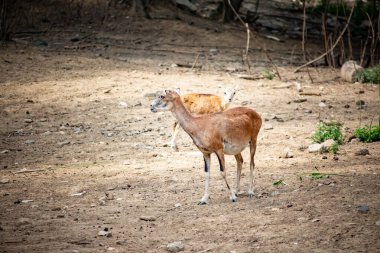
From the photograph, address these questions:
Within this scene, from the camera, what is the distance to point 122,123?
40.5 ft

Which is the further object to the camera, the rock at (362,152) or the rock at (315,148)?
A: the rock at (315,148)

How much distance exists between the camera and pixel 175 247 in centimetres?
647

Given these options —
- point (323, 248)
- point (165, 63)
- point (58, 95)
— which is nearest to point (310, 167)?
point (323, 248)

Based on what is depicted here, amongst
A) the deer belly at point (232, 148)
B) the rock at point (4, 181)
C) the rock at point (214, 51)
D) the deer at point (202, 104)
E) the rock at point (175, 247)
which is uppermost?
the deer belly at point (232, 148)

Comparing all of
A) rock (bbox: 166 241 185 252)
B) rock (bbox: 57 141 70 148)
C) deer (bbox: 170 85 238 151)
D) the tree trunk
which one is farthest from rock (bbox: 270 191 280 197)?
the tree trunk

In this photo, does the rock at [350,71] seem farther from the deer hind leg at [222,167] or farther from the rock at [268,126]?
the deer hind leg at [222,167]

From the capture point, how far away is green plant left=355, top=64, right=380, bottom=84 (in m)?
16.0

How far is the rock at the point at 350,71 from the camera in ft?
53.9

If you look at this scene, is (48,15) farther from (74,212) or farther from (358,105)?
(74,212)

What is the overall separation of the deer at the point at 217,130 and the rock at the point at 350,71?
874cm

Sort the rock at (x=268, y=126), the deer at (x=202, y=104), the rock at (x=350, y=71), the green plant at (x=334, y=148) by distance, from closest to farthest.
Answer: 1. the green plant at (x=334, y=148)
2. the deer at (x=202, y=104)
3. the rock at (x=268, y=126)
4. the rock at (x=350, y=71)

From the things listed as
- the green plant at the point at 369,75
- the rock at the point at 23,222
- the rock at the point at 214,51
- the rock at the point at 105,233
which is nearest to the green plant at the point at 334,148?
the rock at the point at 105,233

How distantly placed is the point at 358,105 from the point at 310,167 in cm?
507

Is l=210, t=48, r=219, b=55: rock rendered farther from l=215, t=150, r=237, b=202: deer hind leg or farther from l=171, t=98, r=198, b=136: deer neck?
l=215, t=150, r=237, b=202: deer hind leg
